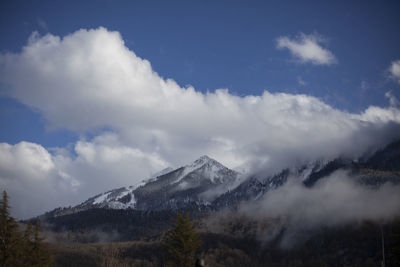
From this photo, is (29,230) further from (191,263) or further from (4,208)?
(191,263)

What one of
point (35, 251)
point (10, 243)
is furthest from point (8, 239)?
point (35, 251)

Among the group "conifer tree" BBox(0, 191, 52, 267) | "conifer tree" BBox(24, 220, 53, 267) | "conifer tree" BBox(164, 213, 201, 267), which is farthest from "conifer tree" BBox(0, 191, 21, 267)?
"conifer tree" BBox(164, 213, 201, 267)

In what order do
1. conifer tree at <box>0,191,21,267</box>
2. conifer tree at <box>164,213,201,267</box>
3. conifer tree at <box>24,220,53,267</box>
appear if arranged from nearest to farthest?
conifer tree at <box>0,191,21,267</box>, conifer tree at <box>164,213,201,267</box>, conifer tree at <box>24,220,53,267</box>

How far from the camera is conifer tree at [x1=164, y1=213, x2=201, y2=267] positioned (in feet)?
164

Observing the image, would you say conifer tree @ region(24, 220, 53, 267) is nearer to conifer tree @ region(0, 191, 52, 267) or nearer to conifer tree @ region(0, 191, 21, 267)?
conifer tree @ region(0, 191, 52, 267)

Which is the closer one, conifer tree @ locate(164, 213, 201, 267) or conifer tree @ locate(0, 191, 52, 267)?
conifer tree @ locate(0, 191, 52, 267)

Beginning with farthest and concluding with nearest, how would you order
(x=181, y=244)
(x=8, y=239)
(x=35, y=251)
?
(x=35, y=251) < (x=181, y=244) < (x=8, y=239)

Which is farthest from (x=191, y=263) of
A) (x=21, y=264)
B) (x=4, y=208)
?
(x=4, y=208)

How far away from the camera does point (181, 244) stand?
5053 cm

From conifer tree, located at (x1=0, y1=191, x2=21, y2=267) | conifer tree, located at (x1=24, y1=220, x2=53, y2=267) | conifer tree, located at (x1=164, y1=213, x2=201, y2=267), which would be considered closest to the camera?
conifer tree, located at (x1=0, y1=191, x2=21, y2=267)

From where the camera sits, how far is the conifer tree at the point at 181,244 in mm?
50134

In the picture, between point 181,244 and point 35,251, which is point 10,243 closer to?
point 35,251

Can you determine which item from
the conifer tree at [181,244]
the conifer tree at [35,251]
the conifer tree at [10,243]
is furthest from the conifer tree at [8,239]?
the conifer tree at [181,244]

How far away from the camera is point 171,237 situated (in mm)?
51156
